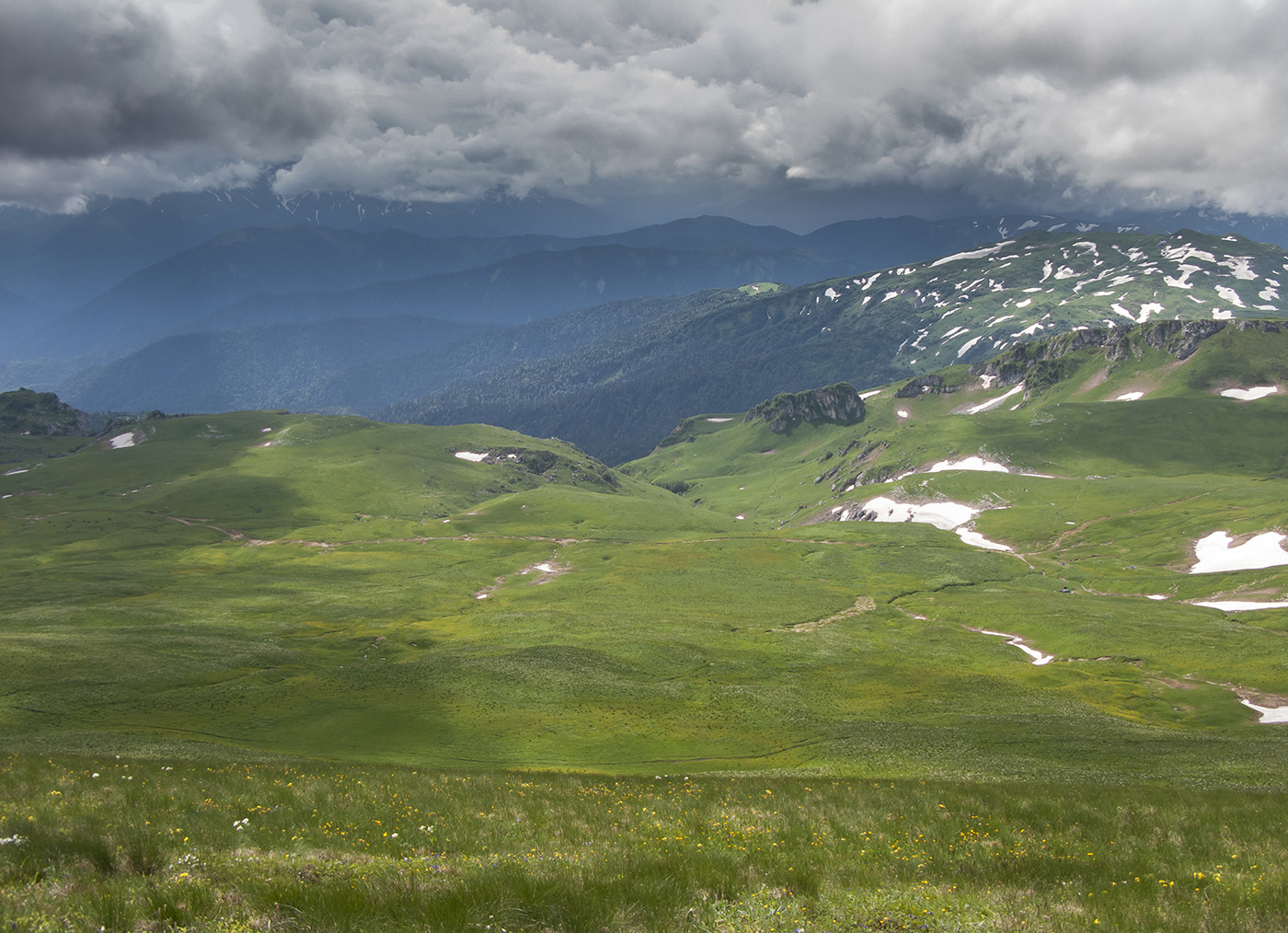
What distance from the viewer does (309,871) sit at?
39.4 feet

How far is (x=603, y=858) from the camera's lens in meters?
14.5

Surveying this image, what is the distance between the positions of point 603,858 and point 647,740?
47.6 meters

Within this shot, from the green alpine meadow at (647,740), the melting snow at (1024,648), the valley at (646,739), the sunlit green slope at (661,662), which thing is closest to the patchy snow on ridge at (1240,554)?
the green alpine meadow at (647,740)

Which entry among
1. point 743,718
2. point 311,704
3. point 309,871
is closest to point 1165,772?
point 743,718

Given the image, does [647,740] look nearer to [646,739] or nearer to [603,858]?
[646,739]

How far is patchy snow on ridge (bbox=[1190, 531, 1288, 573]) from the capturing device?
155m

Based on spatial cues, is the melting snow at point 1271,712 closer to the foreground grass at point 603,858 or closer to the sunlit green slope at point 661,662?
the sunlit green slope at point 661,662

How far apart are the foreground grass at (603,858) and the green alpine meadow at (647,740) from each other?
10 cm

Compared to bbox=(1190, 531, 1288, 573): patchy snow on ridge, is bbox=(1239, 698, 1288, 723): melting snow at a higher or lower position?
higher

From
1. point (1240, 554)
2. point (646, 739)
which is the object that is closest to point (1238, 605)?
point (1240, 554)

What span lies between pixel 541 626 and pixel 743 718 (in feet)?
156

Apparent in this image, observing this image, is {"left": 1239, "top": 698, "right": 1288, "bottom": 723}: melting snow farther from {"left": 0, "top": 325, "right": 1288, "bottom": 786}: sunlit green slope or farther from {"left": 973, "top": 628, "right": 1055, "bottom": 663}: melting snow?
{"left": 973, "top": 628, "right": 1055, "bottom": 663}: melting snow

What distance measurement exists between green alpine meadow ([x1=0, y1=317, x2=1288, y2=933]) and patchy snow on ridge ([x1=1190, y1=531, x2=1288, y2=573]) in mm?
791

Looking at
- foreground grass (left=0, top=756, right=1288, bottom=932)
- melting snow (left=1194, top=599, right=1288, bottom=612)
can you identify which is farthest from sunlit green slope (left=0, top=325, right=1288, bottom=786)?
foreground grass (left=0, top=756, right=1288, bottom=932)
